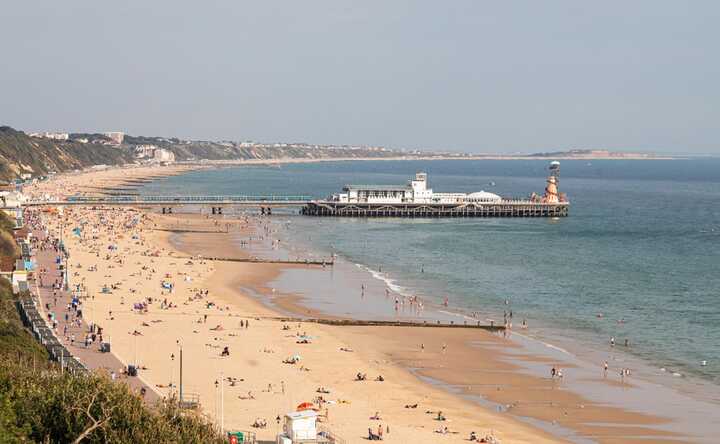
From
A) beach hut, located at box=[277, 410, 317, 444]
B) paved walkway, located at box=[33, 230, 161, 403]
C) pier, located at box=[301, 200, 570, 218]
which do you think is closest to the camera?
beach hut, located at box=[277, 410, 317, 444]

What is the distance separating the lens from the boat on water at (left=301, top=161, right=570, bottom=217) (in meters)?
99.2

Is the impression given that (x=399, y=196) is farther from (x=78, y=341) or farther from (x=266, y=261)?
(x=78, y=341)

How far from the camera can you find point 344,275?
56.6 meters

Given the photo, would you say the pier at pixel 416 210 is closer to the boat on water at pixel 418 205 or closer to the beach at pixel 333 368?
the boat on water at pixel 418 205

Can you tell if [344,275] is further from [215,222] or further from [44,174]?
[44,174]

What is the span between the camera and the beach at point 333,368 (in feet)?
89.1

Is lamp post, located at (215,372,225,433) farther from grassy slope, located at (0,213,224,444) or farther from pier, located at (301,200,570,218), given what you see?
pier, located at (301,200,570,218)

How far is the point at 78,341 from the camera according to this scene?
33719 mm

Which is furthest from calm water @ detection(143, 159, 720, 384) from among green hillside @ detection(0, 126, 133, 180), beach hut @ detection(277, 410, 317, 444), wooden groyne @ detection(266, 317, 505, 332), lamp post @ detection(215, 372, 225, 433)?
green hillside @ detection(0, 126, 133, 180)

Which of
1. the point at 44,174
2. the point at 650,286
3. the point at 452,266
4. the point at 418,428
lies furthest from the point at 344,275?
the point at 44,174

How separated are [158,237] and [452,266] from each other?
24.5 meters

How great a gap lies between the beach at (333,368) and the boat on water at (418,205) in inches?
1780

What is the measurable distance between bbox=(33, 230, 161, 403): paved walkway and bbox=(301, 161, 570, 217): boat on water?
1968 inches

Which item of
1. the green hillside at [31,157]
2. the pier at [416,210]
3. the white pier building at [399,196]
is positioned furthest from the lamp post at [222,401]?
the green hillside at [31,157]
